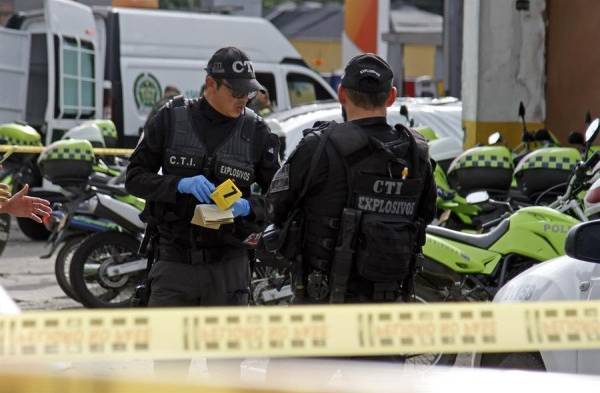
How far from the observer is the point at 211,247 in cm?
518

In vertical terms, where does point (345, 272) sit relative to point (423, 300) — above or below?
above

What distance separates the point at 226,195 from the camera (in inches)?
195

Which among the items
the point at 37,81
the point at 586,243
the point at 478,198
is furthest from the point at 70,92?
the point at 586,243

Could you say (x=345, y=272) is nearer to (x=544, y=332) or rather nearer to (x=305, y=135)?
(x=305, y=135)

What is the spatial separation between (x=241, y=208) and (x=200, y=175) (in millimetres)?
200

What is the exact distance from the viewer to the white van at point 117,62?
14867 millimetres

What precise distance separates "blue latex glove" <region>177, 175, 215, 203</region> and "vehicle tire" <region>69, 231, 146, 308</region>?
3961 mm

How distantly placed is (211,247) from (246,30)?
1154cm

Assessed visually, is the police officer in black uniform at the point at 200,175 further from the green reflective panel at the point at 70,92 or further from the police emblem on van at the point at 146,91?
the police emblem on van at the point at 146,91

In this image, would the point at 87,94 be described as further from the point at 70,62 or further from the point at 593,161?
the point at 593,161

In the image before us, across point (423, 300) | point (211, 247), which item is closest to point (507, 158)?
point (423, 300)

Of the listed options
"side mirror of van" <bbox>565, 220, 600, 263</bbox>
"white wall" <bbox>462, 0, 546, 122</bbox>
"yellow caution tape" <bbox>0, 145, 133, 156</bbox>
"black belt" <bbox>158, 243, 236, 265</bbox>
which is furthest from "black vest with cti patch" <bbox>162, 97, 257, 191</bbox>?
"white wall" <bbox>462, 0, 546, 122</bbox>

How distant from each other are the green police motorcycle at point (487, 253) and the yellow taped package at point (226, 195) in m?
1.93

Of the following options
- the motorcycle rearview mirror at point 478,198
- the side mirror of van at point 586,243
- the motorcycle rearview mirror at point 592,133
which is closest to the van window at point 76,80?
the motorcycle rearview mirror at point 478,198
